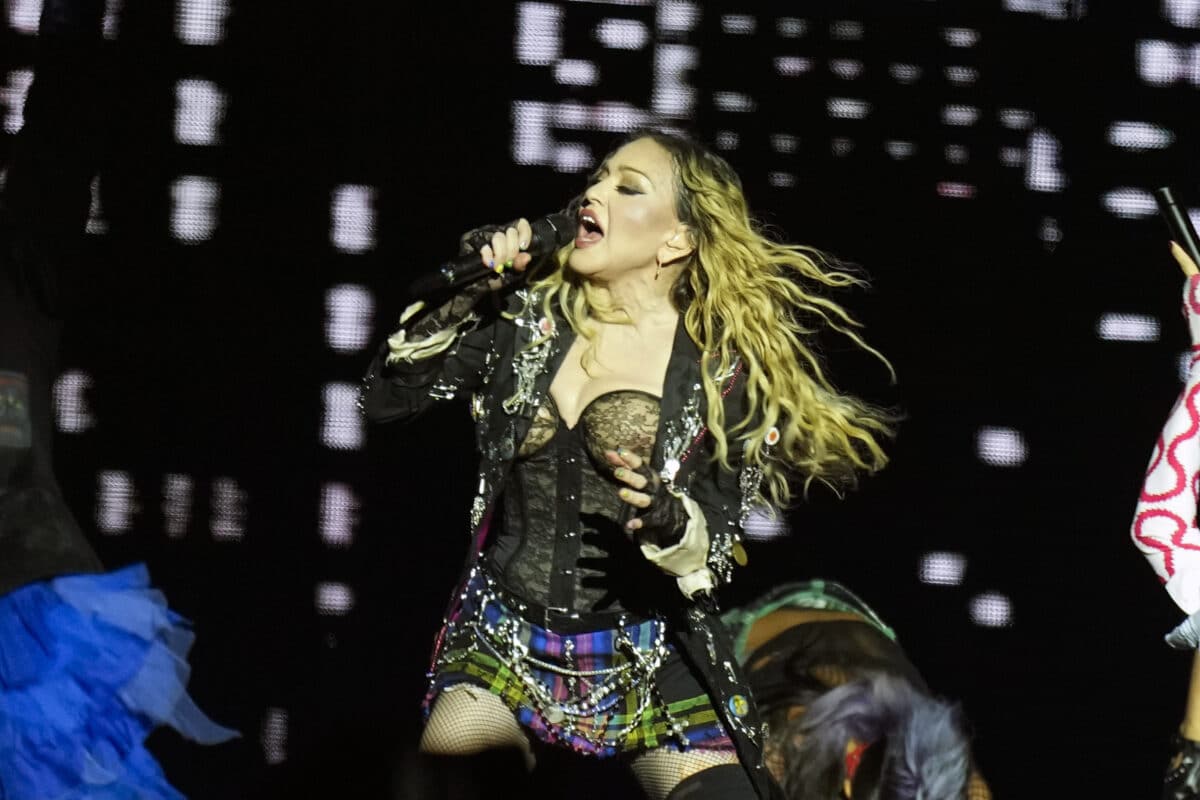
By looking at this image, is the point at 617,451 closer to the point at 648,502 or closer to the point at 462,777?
the point at 648,502

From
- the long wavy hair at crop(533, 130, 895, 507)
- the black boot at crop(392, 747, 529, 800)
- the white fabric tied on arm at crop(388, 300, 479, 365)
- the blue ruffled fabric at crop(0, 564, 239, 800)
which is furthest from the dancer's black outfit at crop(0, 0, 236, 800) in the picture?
the long wavy hair at crop(533, 130, 895, 507)

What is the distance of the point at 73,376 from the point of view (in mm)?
4438

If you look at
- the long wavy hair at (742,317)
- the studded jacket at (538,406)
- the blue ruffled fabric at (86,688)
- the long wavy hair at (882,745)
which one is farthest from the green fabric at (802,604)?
the blue ruffled fabric at (86,688)

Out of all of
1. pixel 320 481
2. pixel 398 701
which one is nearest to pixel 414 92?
pixel 320 481

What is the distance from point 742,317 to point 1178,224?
0.94 meters

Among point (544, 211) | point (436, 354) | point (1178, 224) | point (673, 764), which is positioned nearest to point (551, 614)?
point (673, 764)

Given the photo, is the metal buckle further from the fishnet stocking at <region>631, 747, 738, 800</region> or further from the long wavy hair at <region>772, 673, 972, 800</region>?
the long wavy hair at <region>772, 673, 972, 800</region>

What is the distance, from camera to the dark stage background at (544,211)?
4434 mm

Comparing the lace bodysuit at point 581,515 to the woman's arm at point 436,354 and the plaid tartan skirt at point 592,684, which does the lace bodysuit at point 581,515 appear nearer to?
the plaid tartan skirt at point 592,684

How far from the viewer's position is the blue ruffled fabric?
3605mm

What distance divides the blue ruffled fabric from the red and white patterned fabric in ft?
7.06

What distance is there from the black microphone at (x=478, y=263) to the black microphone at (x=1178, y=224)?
1.26 metres

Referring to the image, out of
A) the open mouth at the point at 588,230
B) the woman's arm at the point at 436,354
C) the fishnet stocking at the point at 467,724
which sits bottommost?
the fishnet stocking at the point at 467,724

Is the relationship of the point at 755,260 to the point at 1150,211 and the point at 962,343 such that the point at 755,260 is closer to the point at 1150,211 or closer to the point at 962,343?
the point at 962,343
